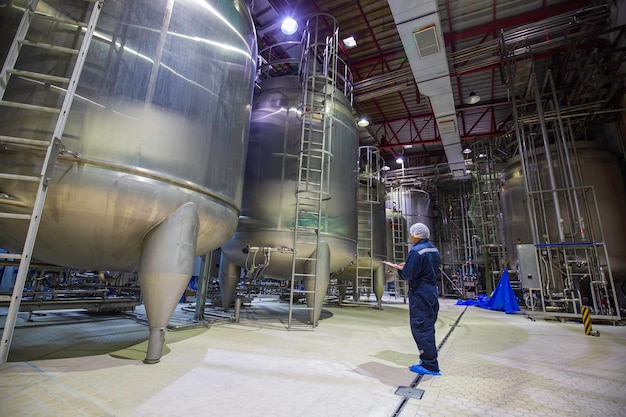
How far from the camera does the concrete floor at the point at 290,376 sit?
208 cm

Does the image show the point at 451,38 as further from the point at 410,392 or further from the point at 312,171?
the point at 410,392

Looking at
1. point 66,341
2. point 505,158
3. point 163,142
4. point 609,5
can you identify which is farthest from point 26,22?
point 505,158

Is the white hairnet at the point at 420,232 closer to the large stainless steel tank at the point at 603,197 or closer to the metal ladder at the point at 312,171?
the metal ladder at the point at 312,171

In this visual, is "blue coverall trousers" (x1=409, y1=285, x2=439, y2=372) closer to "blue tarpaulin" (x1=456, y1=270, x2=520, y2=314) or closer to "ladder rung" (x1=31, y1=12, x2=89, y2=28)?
"ladder rung" (x1=31, y1=12, x2=89, y2=28)

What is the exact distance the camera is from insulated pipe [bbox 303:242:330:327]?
5.59 metres

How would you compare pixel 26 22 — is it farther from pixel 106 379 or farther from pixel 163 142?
pixel 106 379

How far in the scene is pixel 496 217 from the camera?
1312 cm

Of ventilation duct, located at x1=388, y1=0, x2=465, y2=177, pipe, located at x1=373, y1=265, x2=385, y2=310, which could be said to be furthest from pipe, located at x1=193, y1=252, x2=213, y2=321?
ventilation duct, located at x1=388, y1=0, x2=465, y2=177

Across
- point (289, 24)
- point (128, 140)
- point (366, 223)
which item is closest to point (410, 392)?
point (128, 140)

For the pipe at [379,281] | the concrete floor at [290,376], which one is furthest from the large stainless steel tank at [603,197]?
the pipe at [379,281]

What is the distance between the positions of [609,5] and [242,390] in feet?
36.6

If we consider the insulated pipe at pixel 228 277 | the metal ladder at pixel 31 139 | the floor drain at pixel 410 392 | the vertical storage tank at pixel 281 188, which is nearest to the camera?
the metal ladder at pixel 31 139

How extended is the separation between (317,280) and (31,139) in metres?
4.43

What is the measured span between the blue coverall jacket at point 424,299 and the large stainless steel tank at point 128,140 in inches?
94.2
